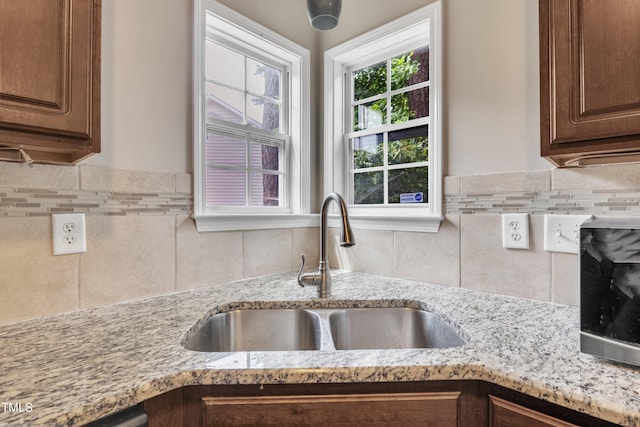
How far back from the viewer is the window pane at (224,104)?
4.91 ft

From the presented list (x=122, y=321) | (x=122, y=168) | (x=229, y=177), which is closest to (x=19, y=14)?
(x=122, y=168)

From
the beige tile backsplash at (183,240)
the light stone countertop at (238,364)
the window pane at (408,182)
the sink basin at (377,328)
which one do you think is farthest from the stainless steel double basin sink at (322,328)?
the window pane at (408,182)

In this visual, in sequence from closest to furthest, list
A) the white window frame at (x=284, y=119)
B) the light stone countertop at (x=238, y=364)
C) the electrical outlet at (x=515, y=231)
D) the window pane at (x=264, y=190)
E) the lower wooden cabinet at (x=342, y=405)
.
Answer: the light stone countertop at (x=238, y=364), the lower wooden cabinet at (x=342, y=405), the electrical outlet at (x=515, y=231), the white window frame at (x=284, y=119), the window pane at (x=264, y=190)

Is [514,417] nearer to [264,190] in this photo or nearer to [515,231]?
[515,231]

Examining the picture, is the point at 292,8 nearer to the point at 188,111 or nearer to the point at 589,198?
the point at 188,111

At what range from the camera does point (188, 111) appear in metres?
1.31

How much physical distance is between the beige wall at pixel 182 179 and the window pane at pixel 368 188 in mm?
301

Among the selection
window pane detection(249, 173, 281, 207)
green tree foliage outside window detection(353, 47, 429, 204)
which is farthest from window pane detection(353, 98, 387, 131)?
window pane detection(249, 173, 281, 207)

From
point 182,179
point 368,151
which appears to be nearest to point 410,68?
point 368,151

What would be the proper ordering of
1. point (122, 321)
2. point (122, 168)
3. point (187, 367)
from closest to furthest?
point (187, 367) → point (122, 321) → point (122, 168)

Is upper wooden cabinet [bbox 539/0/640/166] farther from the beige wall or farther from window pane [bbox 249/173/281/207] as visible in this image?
window pane [bbox 249/173/281/207]

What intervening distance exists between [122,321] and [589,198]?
1.47 meters

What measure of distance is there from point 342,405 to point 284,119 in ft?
4.79

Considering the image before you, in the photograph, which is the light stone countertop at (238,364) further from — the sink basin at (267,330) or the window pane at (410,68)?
the window pane at (410,68)
